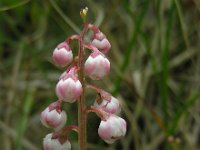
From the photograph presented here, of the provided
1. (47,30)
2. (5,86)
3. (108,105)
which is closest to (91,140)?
(5,86)

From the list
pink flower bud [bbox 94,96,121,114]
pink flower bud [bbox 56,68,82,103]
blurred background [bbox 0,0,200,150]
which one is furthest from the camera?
blurred background [bbox 0,0,200,150]

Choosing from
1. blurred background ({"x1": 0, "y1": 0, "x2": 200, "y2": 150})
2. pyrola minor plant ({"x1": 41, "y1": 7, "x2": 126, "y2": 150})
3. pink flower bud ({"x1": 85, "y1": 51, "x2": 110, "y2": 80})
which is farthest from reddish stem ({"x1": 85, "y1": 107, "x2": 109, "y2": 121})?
blurred background ({"x1": 0, "y1": 0, "x2": 200, "y2": 150})

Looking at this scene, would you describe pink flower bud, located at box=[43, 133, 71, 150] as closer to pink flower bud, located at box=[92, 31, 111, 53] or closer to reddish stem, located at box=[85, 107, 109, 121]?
reddish stem, located at box=[85, 107, 109, 121]

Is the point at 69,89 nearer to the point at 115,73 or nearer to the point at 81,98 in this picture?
the point at 81,98

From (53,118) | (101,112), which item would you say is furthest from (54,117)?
(101,112)

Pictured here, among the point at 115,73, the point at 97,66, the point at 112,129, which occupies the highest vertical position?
the point at 115,73

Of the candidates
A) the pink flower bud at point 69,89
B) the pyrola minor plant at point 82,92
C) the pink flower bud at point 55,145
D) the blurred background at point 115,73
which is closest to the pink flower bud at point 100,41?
the pyrola minor plant at point 82,92
